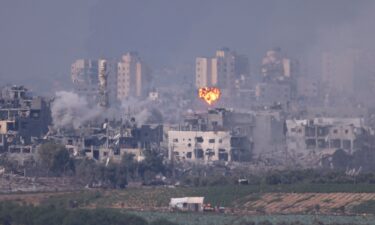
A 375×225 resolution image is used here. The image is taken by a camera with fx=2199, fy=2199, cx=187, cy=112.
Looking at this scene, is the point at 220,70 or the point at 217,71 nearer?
the point at 217,71

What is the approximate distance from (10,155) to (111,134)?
17.4 ft

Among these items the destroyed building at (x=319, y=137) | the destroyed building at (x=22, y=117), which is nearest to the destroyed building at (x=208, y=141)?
the destroyed building at (x=319, y=137)

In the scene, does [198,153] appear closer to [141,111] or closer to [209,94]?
[209,94]

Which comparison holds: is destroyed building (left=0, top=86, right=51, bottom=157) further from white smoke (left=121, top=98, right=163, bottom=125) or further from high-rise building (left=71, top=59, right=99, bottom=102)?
high-rise building (left=71, top=59, right=99, bottom=102)

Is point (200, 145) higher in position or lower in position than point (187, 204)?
higher

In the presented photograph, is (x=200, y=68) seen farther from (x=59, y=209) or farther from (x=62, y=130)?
(x=59, y=209)

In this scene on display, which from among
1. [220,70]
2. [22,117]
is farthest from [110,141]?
[220,70]

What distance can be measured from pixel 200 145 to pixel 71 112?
5616mm

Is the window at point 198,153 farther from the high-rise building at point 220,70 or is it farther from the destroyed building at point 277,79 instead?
the high-rise building at point 220,70

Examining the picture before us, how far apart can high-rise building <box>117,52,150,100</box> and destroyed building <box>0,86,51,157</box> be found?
29.0 meters

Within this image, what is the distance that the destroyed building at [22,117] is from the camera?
82000 millimetres

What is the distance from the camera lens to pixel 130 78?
115750 millimetres

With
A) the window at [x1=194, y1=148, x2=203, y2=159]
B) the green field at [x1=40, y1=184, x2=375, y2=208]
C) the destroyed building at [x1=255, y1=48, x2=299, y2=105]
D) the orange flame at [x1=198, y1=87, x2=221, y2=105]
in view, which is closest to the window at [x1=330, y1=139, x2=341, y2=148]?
the orange flame at [x1=198, y1=87, x2=221, y2=105]

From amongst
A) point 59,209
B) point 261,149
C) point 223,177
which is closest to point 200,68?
point 261,149
